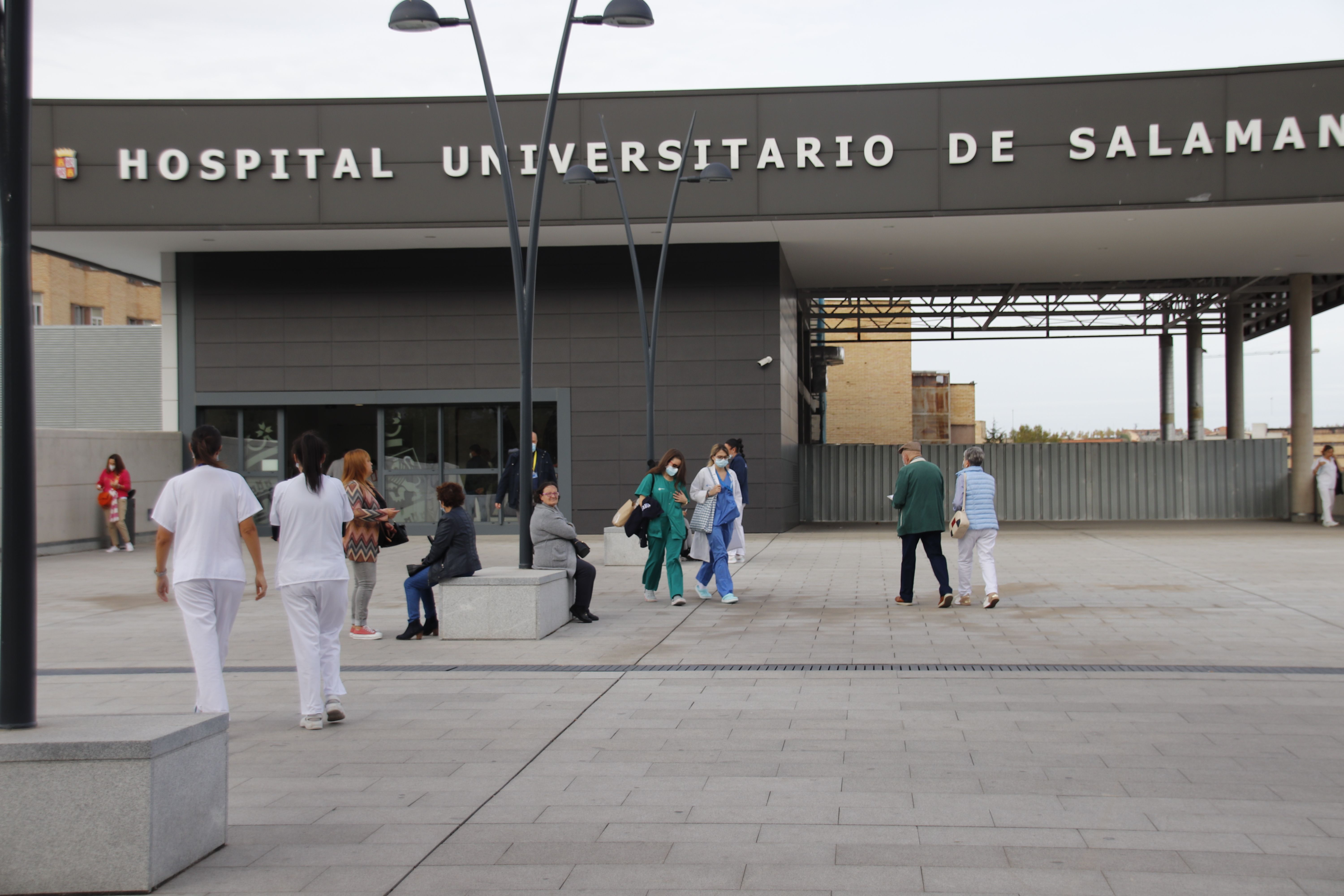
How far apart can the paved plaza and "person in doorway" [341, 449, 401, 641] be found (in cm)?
53

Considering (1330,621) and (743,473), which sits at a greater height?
(743,473)

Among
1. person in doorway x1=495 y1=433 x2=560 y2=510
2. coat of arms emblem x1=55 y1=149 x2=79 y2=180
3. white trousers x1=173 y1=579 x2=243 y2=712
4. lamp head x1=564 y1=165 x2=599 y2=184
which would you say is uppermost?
coat of arms emblem x1=55 y1=149 x2=79 y2=180

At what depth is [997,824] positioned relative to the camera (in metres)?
4.84

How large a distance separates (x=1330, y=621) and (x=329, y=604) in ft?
27.9

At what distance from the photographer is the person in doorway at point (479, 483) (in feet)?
82.2

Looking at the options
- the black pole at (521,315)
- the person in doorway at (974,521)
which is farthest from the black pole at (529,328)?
the person in doorway at (974,521)

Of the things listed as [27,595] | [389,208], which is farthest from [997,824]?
[389,208]

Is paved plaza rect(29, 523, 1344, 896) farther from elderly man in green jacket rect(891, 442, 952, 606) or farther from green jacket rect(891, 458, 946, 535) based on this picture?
green jacket rect(891, 458, 946, 535)

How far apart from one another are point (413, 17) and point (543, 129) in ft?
4.95

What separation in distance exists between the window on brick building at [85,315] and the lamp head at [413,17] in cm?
4599

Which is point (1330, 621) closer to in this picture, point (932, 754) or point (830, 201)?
point (932, 754)

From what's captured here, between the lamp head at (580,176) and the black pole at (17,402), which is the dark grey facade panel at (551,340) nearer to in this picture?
the lamp head at (580,176)

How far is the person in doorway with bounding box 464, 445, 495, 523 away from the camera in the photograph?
25.0 m

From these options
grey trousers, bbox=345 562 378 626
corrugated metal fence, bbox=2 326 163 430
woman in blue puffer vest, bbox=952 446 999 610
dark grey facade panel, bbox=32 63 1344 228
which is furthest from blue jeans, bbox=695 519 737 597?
corrugated metal fence, bbox=2 326 163 430
